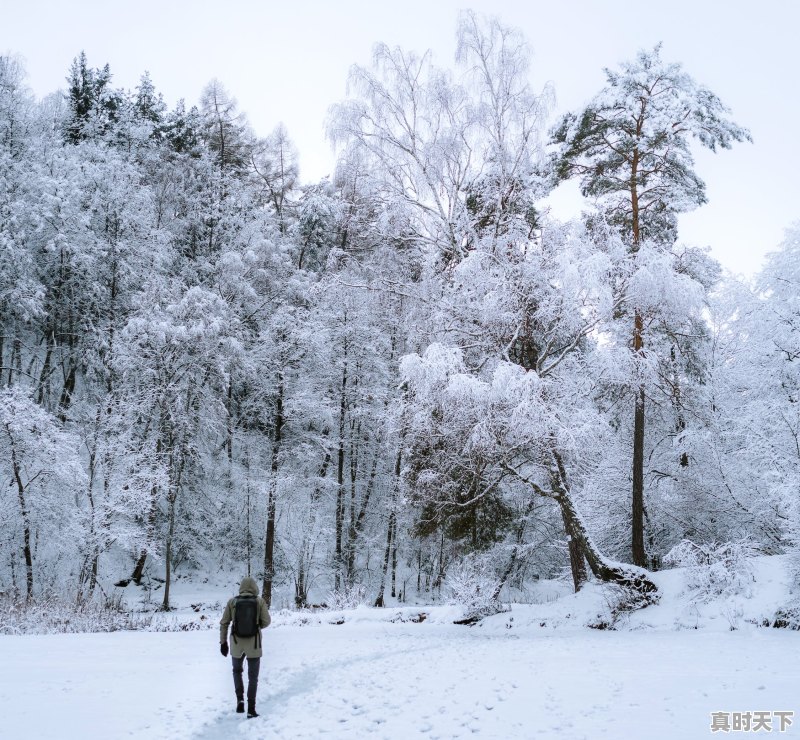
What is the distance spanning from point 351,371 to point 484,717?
1842 centimetres

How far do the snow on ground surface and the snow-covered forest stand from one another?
2.87 metres

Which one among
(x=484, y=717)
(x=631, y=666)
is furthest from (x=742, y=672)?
(x=484, y=717)

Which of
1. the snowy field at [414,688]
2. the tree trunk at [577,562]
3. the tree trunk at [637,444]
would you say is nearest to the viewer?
the snowy field at [414,688]

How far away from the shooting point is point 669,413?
17938mm

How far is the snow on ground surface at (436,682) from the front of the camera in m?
5.53

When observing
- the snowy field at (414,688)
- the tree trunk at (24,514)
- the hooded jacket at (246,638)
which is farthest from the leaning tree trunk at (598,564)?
the tree trunk at (24,514)

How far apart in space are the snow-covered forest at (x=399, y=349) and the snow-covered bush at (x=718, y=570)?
0.25 metres

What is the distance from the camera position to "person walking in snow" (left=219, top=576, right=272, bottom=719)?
641cm

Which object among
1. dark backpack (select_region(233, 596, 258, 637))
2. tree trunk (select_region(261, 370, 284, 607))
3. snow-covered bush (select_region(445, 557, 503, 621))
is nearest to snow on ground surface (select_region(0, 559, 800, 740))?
dark backpack (select_region(233, 596, 258, 637))

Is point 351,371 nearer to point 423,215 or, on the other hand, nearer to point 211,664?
point 423,215

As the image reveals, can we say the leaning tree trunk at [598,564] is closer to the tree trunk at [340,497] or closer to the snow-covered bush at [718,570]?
the snow-covered bush at [718,570]

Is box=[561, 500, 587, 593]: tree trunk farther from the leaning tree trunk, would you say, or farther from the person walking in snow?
the person walking in snow

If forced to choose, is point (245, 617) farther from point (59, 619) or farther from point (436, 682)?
point (59, 619)

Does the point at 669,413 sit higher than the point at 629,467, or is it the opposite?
the point at 669,413
